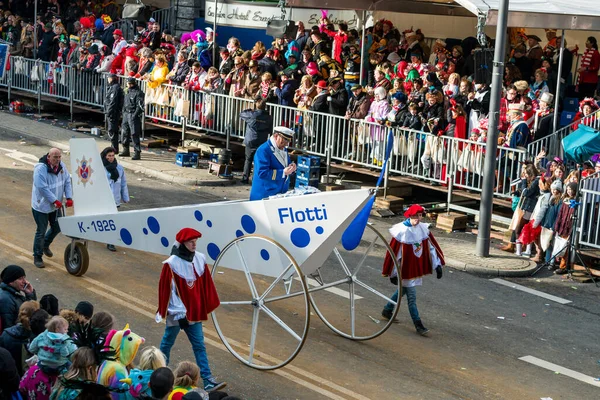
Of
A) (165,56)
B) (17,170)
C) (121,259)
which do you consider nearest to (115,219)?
(121,259)

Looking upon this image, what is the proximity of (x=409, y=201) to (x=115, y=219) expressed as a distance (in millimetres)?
7882

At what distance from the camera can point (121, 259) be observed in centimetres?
1469

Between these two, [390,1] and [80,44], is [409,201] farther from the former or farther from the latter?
[80,44]

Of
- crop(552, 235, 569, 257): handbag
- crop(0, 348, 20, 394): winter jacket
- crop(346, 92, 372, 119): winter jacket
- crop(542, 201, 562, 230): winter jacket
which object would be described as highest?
crop(346, 92, 372, 119): winter jacket

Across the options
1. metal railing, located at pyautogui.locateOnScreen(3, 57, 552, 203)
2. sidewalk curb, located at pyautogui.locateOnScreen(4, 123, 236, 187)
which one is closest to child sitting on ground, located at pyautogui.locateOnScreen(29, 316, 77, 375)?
metal railing, located at pyautogui.locateOnScreen(3, 57, 552, 203)

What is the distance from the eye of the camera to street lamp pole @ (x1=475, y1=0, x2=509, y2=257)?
15375mm

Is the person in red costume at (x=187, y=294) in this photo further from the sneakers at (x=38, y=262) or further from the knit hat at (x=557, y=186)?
the knit hat at (x=557, y=186)

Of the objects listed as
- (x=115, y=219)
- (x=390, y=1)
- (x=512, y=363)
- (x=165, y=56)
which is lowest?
(x=512, y=363)

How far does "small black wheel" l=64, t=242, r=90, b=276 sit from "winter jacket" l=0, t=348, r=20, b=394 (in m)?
6.05

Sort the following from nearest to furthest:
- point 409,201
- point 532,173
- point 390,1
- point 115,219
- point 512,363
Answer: point 512,363 < point 115,219 < point 532,173 < point 409,201 < point 390,1

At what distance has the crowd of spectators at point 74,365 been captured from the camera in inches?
286

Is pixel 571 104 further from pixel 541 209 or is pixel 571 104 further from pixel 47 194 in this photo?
pixel 47 194

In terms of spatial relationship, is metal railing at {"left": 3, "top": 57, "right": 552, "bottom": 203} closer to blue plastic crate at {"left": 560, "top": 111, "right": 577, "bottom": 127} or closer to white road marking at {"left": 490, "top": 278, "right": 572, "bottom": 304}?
white road marking at {"left": 490, "top": 278, "right": 572, "bottom": 304}

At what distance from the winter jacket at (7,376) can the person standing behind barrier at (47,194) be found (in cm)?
649
